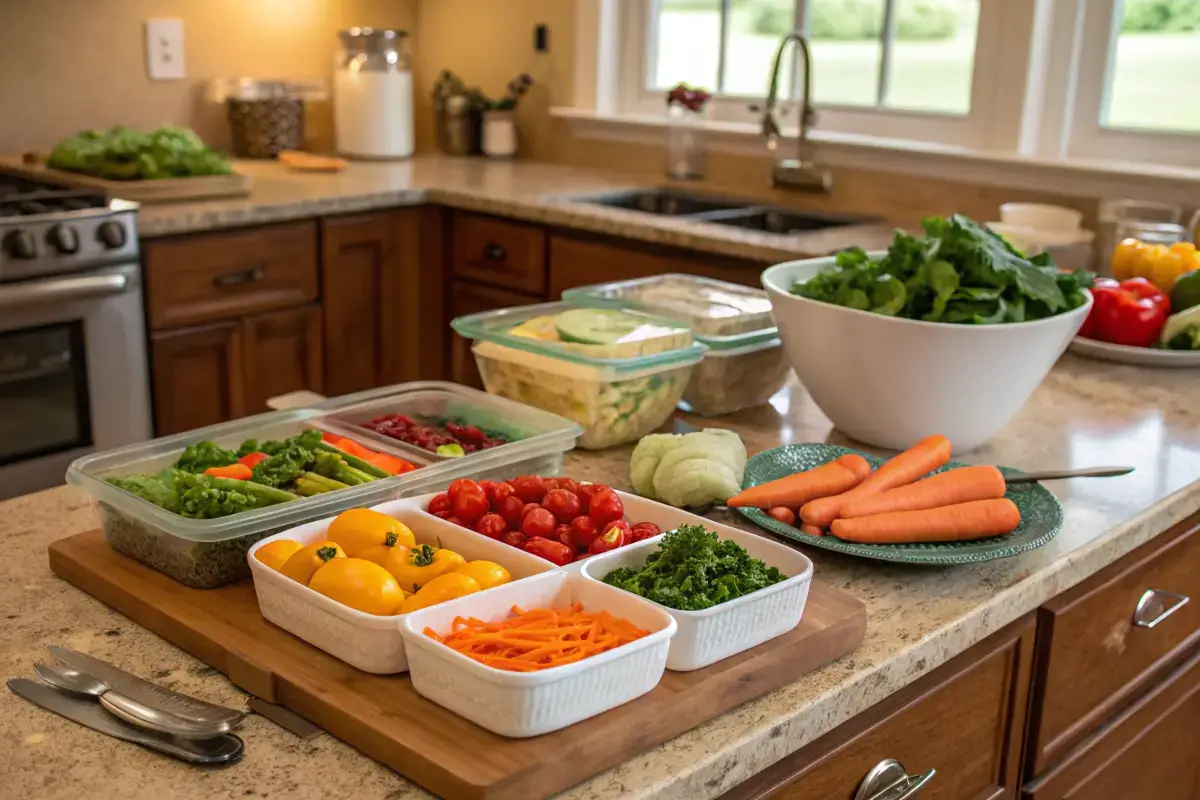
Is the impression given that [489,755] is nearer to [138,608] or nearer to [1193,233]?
Result: [138,608]

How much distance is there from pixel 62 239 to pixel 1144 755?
7.19 feet

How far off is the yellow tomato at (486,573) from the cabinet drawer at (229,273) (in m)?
2.04

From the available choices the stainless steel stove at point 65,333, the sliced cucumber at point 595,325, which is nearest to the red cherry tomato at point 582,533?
the sliced cucumber at point 595,325

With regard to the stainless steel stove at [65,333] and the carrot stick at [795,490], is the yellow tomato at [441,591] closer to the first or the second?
the carrot stick at [795,490]

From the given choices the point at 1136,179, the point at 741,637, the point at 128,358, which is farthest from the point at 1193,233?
the point at 128,358

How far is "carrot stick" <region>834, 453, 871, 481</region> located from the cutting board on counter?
216 cm

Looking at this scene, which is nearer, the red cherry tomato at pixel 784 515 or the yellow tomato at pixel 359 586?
the yellow tomato at pixel 359 586

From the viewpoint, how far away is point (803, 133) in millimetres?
3232

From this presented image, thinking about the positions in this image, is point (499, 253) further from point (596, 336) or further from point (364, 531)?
point (364, 531)

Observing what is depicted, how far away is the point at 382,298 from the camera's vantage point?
3369 millimetres

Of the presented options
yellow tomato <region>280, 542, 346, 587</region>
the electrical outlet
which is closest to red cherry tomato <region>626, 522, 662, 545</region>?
yellow tomato <region>280, 542, 346, 587</region>

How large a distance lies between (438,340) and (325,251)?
494 millimetres

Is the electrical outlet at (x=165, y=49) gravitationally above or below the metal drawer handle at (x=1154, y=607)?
above

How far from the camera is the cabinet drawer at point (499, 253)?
319cm
